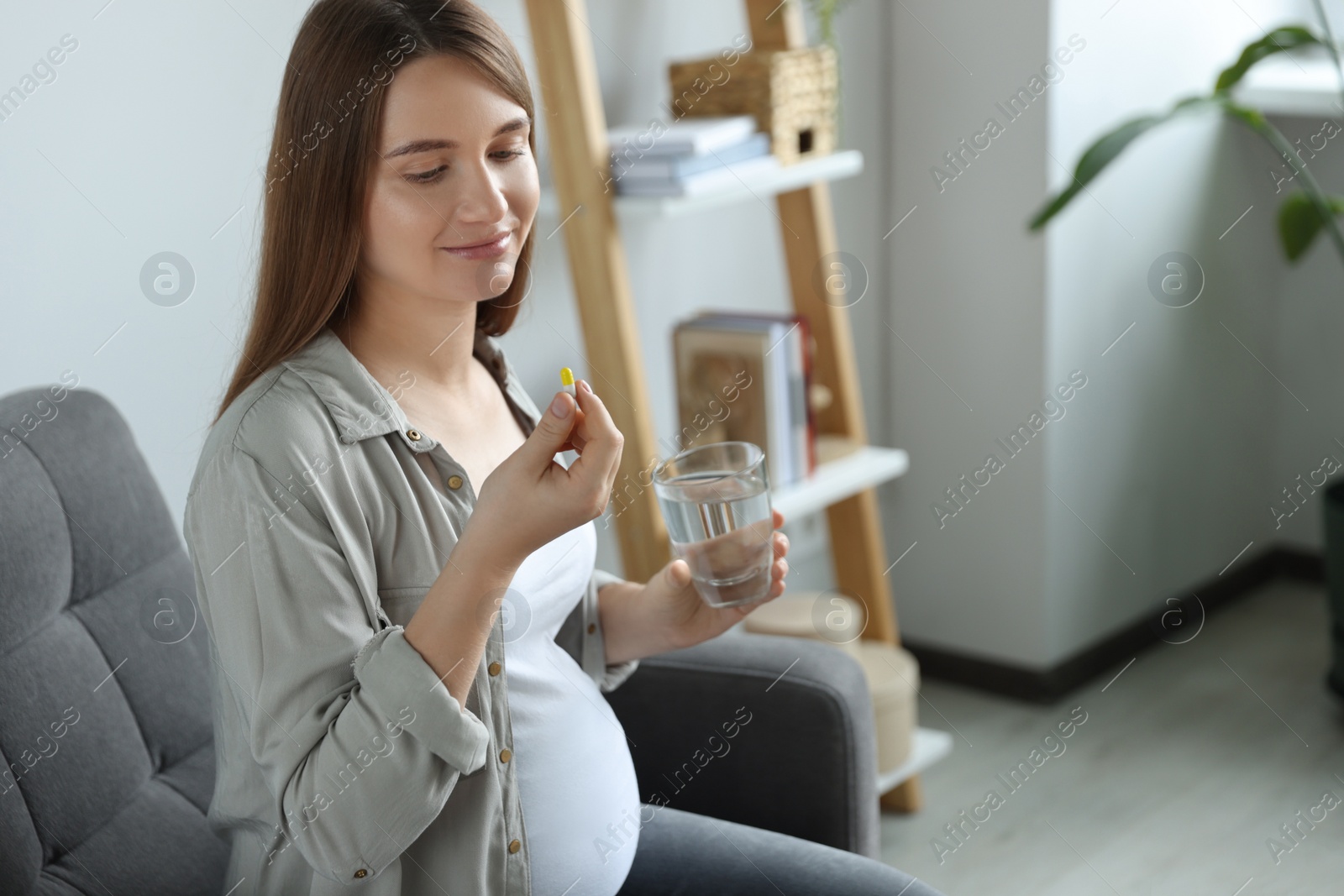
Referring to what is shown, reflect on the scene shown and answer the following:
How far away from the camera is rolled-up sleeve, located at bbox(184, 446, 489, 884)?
978 millimetres

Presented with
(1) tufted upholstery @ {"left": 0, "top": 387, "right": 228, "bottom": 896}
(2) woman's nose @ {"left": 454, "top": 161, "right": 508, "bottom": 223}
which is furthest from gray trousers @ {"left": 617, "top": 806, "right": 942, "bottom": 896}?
(2) woman's nose @ {"left": 454, "top": 161, "right": 508, "bottom": 223}

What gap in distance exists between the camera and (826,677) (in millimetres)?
1557

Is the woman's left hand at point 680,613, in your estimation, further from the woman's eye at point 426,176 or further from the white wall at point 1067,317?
the white wall at point 1067,317

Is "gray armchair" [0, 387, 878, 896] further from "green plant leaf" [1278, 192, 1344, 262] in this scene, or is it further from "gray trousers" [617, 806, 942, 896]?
"green plant leaf" [1278, 192, 1344, 262]

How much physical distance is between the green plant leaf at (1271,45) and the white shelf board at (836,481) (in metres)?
0.92

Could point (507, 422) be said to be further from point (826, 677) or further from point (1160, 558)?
→ point (1160, 558)

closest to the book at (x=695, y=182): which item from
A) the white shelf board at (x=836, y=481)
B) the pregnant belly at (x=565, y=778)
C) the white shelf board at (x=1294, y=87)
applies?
the white shelf board at (x=836, y=481)

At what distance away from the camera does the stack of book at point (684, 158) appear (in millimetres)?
1924

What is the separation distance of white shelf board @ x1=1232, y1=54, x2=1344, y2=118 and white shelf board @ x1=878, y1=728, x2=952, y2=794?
5.03 feet

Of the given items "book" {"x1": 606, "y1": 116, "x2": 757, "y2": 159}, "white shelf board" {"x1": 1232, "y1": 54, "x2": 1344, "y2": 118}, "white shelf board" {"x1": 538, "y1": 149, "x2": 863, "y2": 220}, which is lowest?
"white shelf board" {"x1": 1232, "y1": 54, "x2": 1344, "y2": 118}

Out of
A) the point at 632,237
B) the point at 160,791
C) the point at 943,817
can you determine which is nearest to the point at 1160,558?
the point at 943,817

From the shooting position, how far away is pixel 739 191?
1997 millimetres

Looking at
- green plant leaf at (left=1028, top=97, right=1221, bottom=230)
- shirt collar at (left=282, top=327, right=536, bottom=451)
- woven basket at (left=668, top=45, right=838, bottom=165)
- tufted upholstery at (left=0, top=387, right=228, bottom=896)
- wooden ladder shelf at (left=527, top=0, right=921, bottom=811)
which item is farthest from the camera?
green plant leaf at (left=1028, top=97, right=1221, bottom=230)

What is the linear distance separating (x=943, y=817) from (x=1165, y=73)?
1577 millimetres
